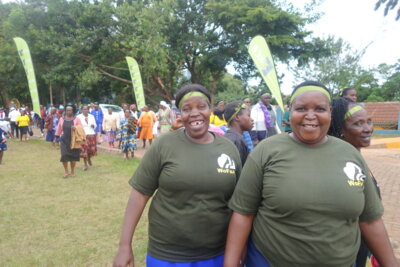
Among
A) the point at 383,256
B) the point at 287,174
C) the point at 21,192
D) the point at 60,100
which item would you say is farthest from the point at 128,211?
the point at 60,100

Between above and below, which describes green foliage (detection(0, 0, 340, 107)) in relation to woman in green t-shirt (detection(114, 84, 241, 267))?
above

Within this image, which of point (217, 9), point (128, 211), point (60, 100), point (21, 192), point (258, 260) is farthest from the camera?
point (60, 100)

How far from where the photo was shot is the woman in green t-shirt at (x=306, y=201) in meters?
1.46

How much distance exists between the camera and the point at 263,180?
1.57m

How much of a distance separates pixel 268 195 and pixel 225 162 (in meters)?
0.41

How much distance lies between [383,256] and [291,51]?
63.7 ft

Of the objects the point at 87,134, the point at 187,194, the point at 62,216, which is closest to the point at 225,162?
the point at 187,194

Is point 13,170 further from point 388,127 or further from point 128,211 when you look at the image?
point 388,127

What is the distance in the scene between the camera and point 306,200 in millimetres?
1445

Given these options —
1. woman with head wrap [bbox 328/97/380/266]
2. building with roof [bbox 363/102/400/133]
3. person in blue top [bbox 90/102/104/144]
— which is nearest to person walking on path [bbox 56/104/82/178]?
person in blue top [bbox 90/102/104/144]

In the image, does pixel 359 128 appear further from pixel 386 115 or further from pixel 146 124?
pixel 386 115

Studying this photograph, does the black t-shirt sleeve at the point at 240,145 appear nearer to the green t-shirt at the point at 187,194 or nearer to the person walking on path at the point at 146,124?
the green t-shirt at the point at 187,194

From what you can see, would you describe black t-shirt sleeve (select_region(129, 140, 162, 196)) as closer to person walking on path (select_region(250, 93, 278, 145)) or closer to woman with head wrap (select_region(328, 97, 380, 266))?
woman with head wrap (select_region(328, 97, 380, 266))

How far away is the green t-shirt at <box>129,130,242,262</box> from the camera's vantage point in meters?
1.80
